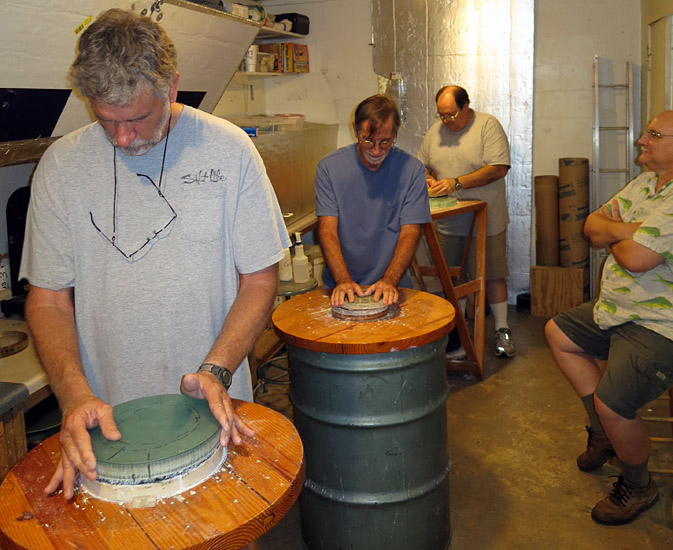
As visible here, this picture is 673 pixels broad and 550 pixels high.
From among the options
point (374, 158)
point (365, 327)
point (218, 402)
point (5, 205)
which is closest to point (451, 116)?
point (374, 158)

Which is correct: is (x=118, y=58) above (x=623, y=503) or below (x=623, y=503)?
above

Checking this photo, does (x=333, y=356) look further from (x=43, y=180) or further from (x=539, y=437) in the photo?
(x=539, y=437)

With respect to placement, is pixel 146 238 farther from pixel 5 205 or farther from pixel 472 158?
pixel 472 158

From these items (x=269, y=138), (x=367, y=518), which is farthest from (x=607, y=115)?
(x=367, y=518)

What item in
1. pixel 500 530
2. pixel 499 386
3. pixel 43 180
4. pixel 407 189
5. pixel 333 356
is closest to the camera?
pixel 43 180

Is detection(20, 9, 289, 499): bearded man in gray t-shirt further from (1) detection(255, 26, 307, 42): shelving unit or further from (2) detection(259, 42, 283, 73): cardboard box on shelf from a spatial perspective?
(2) detection(259, 42, 283, 73): cardboard box on shelf

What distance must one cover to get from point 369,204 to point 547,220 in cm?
284

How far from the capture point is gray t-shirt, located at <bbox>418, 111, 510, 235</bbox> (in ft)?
15.1

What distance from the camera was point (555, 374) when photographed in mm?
4305

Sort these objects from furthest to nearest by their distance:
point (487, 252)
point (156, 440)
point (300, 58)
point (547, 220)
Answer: point (300, 58)
point (547, 220)
point (487, 252)
point (156, 440)

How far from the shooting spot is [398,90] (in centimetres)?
571

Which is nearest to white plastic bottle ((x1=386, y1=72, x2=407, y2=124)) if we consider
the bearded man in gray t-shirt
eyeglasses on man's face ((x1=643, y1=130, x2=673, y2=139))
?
eyeglasses on man's face ((x1=643, y1=130, x2=673, y2=139))

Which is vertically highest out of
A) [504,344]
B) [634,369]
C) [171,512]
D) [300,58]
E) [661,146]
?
[300,58]

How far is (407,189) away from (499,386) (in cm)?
161
